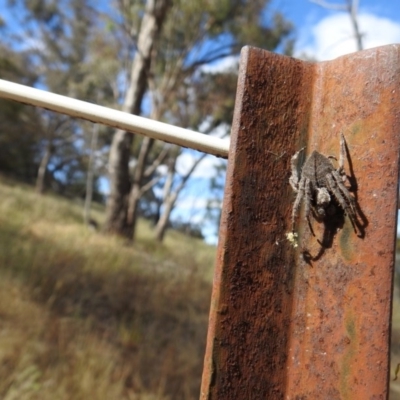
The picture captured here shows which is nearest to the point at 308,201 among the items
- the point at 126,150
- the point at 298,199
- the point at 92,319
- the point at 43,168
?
the point at 298,199

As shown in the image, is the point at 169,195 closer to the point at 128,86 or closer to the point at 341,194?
the point at 128,86

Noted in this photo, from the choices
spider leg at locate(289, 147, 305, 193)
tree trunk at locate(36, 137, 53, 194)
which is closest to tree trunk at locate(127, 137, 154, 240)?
spider leg at locate(289, 147, 305, 193)

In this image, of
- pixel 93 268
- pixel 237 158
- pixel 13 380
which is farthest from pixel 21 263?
pixel 237 158

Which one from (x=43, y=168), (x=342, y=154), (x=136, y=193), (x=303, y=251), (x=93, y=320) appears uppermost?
(x=43, y=168)

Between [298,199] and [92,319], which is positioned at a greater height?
[298,199]

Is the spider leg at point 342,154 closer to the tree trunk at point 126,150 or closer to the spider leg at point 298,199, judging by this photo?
the spider leg at point 298,199

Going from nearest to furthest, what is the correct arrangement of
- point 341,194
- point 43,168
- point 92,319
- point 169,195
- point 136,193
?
1. point 341,194
2. point 92,319
3. point 136,193
4. point 169,195
5. point 43,168

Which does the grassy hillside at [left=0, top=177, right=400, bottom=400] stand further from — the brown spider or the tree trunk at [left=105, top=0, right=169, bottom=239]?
the tree trunk at [left=105, top=0, right=169, bottom=239]
